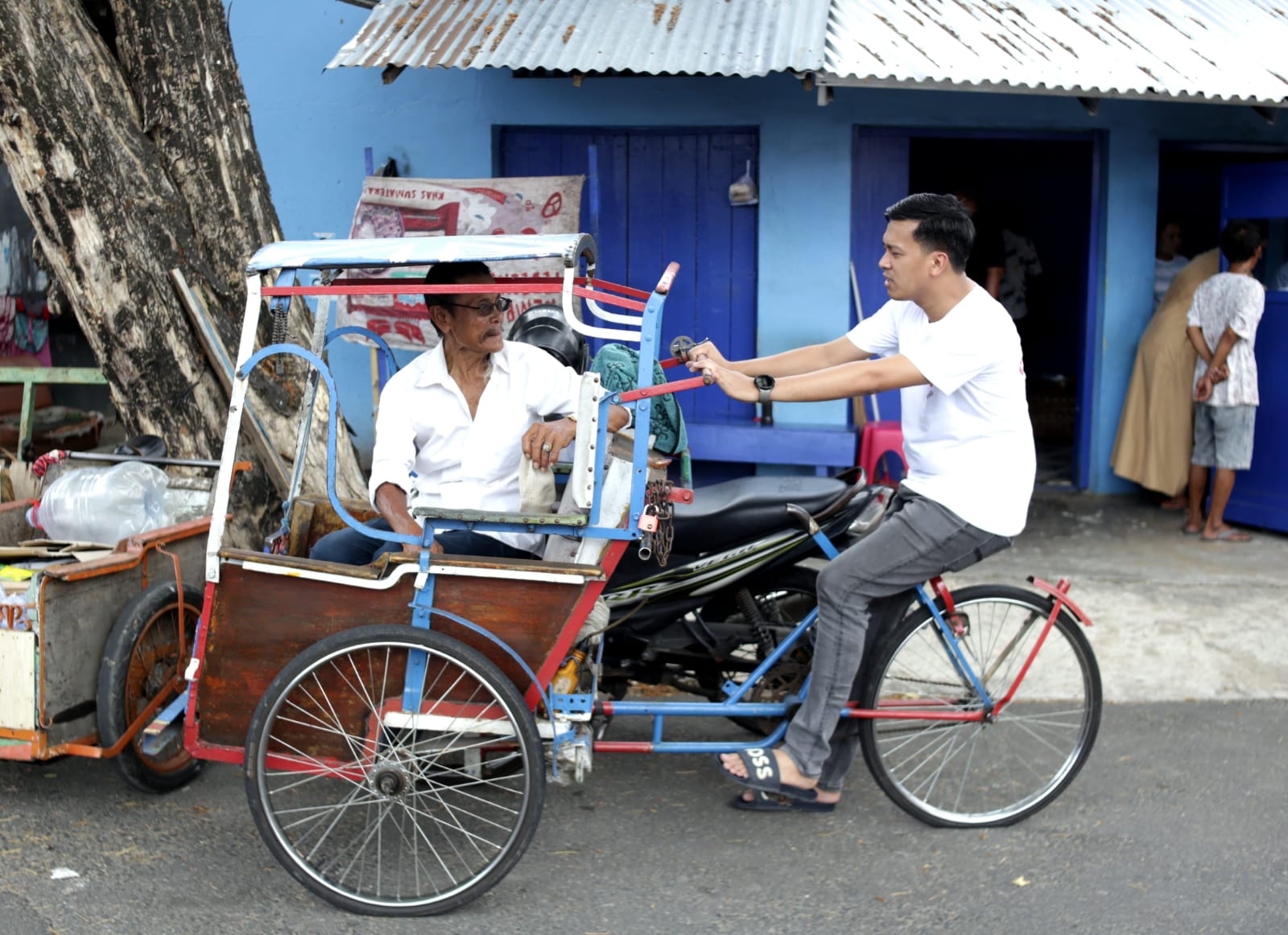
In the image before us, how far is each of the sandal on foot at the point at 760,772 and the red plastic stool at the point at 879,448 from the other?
11.3 ft

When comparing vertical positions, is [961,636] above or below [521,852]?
above

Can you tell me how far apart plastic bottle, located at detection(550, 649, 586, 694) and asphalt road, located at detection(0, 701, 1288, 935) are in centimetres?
51

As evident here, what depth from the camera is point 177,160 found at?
5051mm

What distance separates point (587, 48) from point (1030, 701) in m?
3.69

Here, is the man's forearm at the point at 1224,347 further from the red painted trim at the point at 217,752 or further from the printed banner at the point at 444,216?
the red painted trim at the point at 217,752

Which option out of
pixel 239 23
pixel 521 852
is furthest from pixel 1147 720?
pixel 239 23

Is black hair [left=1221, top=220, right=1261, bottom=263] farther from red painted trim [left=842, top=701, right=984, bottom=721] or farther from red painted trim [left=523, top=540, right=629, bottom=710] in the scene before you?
red painted trim [left=523, top=540, right=629, bottom=710]

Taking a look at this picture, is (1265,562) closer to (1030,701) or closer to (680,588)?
(1030,701)

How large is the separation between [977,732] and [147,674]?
2489 millimetres

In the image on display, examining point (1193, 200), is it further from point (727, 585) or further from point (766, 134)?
→ point (727, 585)

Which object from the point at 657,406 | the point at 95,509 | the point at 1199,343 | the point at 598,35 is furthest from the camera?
the point at 1199,343

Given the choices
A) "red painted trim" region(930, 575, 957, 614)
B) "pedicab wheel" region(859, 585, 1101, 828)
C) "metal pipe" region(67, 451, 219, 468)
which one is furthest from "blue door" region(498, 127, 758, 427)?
"red painted trim" region(930, 575, 957, 614)

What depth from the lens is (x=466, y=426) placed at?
360 centimetres

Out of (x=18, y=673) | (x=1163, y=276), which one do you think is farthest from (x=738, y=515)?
(x=1163, y=276)
